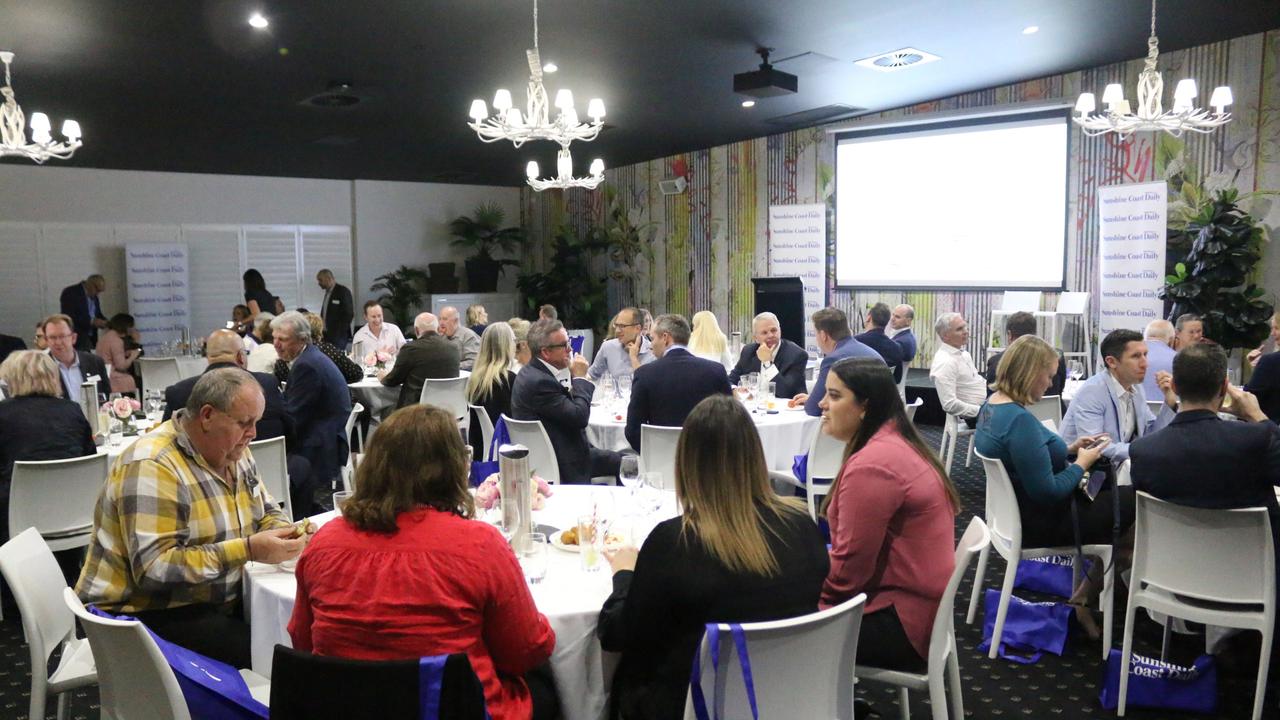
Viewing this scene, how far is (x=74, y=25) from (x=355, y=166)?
7.79m

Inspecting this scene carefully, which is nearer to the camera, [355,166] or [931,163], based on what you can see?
[931,163]

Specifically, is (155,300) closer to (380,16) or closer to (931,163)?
(380,16)

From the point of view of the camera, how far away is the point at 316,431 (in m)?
5.38

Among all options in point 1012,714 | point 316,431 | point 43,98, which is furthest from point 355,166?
point 1012,714

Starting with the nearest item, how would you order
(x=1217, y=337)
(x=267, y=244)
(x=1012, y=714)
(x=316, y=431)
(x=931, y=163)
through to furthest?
(x=1012, y=714) < (x=316, y=431) < (x=1217, y=337) < (x=931, y=163) < (x=267, y=244)

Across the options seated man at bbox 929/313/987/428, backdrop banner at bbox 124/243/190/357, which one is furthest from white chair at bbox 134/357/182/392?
seated man at bbox 929/313/987/428

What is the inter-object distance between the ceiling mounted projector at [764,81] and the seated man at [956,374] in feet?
8.01

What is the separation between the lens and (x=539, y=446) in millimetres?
4812

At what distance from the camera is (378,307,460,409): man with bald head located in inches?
275

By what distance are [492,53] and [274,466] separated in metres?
4.21

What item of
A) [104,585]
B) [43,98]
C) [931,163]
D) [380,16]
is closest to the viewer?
[104,585]

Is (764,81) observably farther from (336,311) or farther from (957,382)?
(336,311)

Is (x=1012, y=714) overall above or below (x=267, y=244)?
below

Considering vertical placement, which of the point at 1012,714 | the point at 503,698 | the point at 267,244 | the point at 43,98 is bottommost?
the point at 1012,714
